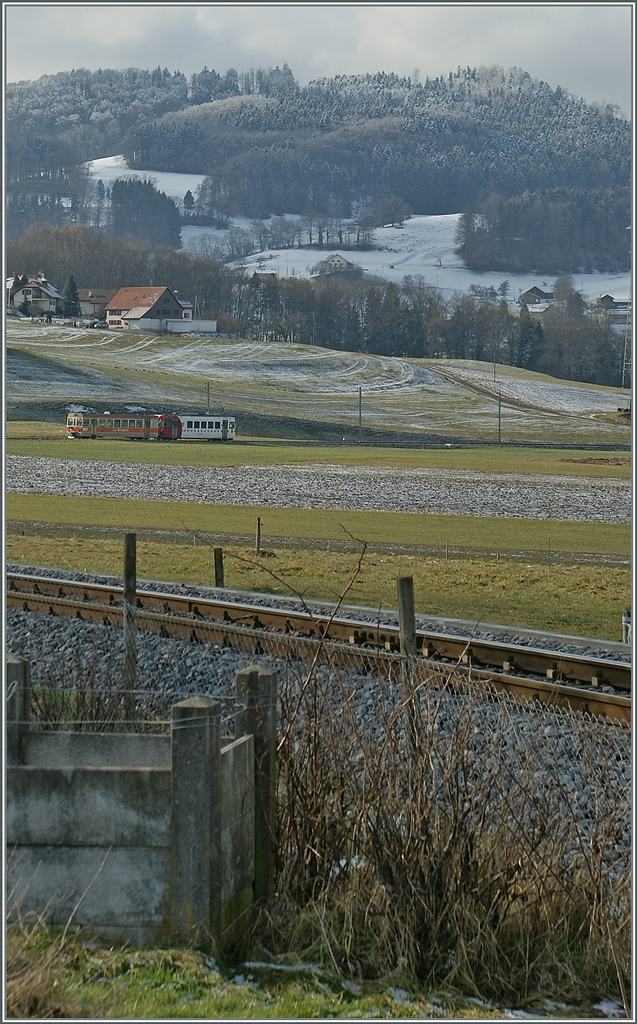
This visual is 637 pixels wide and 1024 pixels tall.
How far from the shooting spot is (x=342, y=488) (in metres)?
31.3

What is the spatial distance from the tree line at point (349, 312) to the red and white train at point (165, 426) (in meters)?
38.6

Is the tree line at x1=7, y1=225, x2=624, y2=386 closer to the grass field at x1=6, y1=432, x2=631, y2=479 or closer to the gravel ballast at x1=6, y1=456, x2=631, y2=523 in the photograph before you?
the grass field at x1=6, y1=432, x2=631, y2=479

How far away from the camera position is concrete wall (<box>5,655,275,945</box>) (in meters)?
3.88

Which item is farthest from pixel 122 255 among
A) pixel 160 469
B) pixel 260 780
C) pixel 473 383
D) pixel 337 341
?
pixel 260 780

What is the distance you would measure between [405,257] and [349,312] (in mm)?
47318

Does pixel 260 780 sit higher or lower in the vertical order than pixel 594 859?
higher

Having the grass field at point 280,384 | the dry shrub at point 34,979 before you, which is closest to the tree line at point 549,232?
the grass field at point 280,384

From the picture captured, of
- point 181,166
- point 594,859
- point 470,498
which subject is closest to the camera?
point 594,859

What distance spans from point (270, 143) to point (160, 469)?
4638 inches

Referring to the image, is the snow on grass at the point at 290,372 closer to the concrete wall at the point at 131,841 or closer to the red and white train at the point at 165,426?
the red and white train at the point at 165,426

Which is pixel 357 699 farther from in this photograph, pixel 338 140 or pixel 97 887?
pixel 338 140

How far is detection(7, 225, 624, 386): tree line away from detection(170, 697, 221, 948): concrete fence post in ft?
256

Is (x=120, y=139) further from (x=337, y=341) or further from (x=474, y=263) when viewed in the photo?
(x=337, y=341)

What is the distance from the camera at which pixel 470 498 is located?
29.7 m
